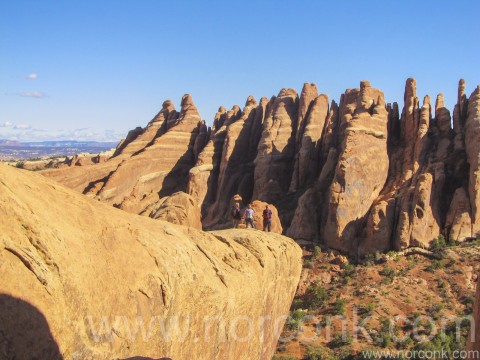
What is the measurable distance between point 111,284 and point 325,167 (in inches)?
1795

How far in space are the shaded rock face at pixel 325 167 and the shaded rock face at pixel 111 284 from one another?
2464 centimetres

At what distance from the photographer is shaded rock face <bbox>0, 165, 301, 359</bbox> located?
318 inches

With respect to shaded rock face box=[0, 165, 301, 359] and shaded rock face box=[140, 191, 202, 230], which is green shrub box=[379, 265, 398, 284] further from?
shaded rock face box=[0, 165, 301, 359]

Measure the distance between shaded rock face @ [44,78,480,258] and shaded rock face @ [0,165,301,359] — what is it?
2464cm

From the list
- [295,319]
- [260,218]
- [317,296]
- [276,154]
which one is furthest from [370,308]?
[276,154]

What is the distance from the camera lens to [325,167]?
2109 inches

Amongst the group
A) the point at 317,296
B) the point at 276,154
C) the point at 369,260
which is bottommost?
the point at 317,296

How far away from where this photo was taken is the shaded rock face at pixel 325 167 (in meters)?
44.4

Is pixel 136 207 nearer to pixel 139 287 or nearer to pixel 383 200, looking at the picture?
pixel 383 200

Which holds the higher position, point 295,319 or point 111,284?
point 111,284

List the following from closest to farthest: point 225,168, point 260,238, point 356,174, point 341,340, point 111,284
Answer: point 111,284
point 260,238
point 341,340
point 356,174
point 225,168

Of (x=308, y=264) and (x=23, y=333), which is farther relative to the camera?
(x=308, y=264)

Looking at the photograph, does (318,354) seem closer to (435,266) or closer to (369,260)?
(369,260)

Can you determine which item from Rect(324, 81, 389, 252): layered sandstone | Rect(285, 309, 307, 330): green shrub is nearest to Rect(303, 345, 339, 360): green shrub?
Rect(285, 309, 307, 330): green shrub
